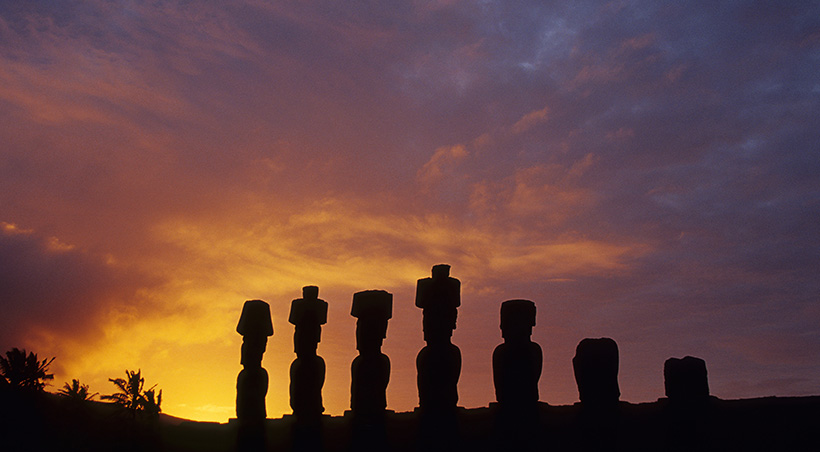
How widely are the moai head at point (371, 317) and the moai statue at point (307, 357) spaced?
1.63 metres

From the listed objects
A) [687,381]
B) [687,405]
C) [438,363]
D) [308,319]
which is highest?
[308,319]

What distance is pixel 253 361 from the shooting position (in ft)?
53.4

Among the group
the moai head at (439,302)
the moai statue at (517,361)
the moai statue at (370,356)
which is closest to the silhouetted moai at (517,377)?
the moai statue at (517,361)

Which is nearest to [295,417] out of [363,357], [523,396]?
[363,357]

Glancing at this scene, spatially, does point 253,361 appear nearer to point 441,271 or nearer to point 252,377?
point 252,377

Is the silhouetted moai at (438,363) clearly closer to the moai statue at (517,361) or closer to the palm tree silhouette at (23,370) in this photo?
the moai statue at (517,361)

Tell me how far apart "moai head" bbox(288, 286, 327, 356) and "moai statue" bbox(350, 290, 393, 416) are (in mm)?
1616

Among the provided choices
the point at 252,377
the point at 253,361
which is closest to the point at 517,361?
the point at 252,377

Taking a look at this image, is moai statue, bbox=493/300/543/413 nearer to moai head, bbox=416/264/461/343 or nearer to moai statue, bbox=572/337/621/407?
moai statue, bbox=572/337/621/407

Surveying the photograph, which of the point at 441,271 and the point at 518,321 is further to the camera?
the point at 441,271

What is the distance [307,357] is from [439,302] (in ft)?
13.2

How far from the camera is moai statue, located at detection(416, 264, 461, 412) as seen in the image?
13.3 metres

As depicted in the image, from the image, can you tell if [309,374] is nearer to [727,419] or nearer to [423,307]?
[423,307]

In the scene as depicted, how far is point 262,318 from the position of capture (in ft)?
54.4
